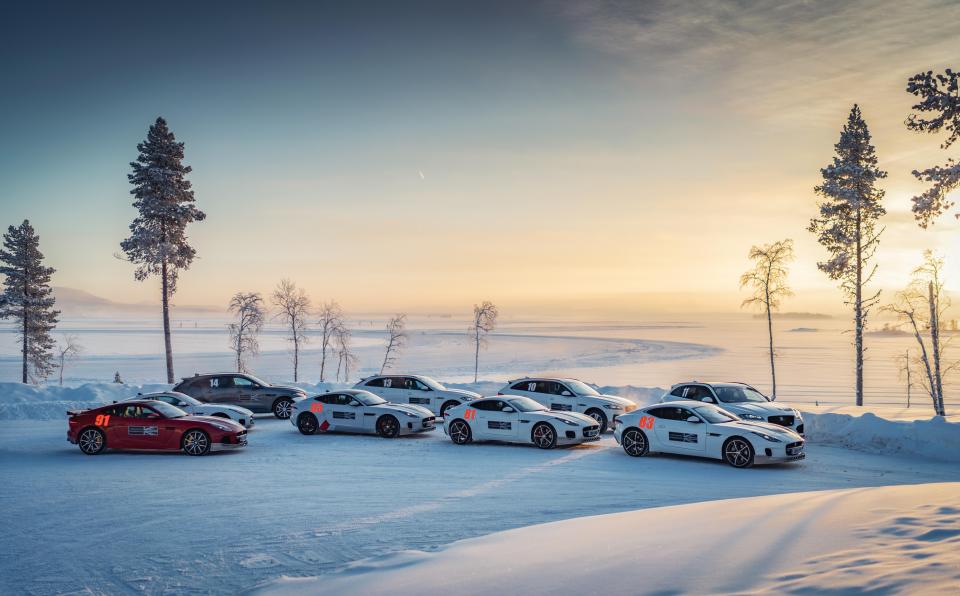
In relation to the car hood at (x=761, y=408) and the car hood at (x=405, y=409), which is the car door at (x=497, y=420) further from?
the car hood at (x=761, y=408)

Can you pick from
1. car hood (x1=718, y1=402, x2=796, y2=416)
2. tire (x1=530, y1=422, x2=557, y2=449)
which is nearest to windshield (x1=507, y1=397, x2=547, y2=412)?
tire (x1=530, y1=422, x2=557, y2=449)

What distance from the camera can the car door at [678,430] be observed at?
14852 millimetres

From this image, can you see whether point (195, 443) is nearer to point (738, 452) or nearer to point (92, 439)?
point (92, 439)

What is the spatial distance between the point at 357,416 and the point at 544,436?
575 cm

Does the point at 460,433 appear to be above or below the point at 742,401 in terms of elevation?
below

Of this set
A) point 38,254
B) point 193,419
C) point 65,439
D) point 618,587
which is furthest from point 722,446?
point 38,254

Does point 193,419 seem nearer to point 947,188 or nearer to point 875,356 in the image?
point 947,188

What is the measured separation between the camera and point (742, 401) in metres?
18.7

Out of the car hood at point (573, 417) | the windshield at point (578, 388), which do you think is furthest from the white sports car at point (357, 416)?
the windshield at point (578, 388)

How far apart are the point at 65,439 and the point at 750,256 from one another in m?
38.4

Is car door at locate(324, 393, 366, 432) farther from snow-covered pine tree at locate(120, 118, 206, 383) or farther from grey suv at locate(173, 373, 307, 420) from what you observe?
snow-covered pine tree at locate(120, 118, 206, 383)

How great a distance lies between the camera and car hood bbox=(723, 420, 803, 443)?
1413 cm

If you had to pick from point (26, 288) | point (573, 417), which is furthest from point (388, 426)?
point (26, 288)

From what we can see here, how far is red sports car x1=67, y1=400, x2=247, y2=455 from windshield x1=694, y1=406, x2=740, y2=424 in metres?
11.3
